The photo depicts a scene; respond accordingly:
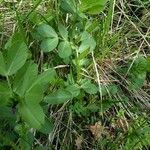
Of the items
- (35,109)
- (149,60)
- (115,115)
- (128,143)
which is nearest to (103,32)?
(149,60)

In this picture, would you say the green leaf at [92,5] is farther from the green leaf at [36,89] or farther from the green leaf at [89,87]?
the green leaf at [36,89]

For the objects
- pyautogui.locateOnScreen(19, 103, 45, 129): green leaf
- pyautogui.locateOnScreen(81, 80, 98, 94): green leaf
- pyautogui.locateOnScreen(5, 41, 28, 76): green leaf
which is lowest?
pyautogui.locateOnScreen(81, 80, 98, 94): green leaf

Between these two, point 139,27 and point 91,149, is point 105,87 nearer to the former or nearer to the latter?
point 91,149

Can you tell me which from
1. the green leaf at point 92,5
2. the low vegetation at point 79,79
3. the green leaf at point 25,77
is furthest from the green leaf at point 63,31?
the green leaf at point 25,77

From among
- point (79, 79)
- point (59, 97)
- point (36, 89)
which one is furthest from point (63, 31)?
point (36, 89)

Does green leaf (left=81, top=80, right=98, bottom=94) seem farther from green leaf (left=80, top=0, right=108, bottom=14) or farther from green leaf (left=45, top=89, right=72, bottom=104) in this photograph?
green leaf (left=80, top=0, right=108, bottom=14)

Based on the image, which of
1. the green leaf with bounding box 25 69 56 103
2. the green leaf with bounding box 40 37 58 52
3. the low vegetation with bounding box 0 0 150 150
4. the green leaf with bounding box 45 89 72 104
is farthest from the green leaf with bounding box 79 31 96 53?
the green leaf with bounding box 25 69 56 103
